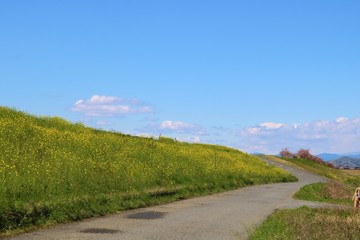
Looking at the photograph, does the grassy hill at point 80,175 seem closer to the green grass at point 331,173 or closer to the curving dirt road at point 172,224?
the curving dirt road at point 172,224

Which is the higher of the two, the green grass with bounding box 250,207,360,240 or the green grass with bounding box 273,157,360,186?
the green grass with bounding box 273,157,360,186

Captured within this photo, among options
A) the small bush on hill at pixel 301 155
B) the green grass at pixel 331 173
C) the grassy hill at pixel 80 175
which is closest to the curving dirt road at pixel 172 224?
the grassy hill at pixel 80 175

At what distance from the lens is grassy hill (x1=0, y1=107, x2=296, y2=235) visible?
44.2 feet

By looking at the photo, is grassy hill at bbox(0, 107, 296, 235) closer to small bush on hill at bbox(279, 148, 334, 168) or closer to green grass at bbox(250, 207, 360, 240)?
green grass at bbox(250, 207, 360, 240)

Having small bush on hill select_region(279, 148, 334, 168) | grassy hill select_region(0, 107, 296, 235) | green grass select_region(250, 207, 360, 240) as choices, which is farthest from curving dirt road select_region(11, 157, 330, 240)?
small bush on hill select_region(279, 148, 334, 168)

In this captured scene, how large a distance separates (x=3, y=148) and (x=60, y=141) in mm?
4264

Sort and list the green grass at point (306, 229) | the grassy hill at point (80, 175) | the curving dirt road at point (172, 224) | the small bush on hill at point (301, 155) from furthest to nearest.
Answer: the small bush on hill at point (301, 155), the grassy hill at point (80, 175), the curving dirt road at point (172, 224), the green grass at point (306, 229)

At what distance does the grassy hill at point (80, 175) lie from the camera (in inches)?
530

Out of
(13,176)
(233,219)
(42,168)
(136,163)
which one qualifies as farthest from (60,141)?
(233,219)

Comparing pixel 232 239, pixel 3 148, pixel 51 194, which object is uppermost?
pixel 3 148

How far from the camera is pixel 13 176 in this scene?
14.8 metres

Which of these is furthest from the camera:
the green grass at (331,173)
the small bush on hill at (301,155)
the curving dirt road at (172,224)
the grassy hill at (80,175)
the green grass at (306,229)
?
the small bush on hill at (301,155)

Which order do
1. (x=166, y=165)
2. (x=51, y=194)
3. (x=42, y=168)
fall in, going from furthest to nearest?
(x=166, y=165)
(x=42, y=168)
(x=51, y=194)

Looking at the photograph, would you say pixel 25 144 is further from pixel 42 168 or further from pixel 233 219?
pixel 233 219
